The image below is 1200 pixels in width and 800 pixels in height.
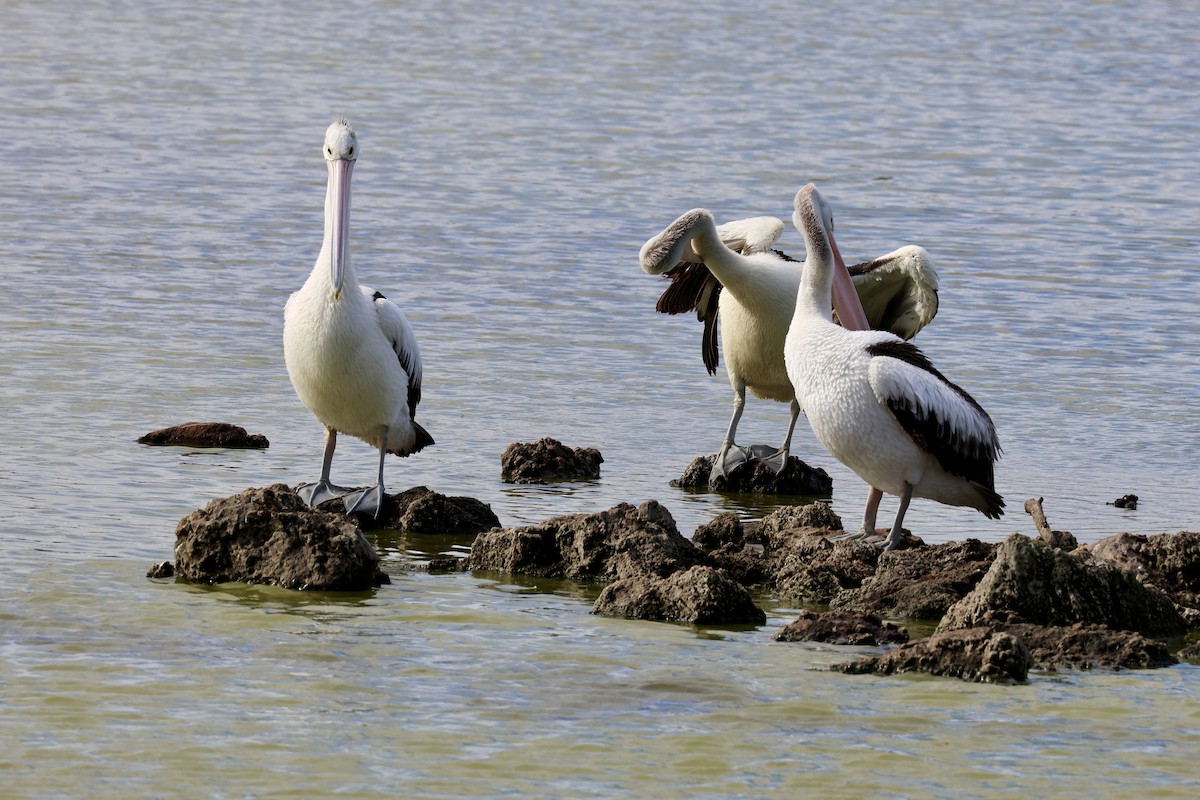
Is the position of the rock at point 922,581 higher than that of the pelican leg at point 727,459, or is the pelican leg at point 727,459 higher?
the pelican leg at point 727,459

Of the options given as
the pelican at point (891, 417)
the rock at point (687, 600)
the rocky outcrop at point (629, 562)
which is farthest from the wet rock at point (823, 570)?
the rock at point (687, 600)

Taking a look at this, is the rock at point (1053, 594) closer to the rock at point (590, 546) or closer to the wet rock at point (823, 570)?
the wet rock at point (823, 570)

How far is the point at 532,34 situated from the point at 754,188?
10231 mm

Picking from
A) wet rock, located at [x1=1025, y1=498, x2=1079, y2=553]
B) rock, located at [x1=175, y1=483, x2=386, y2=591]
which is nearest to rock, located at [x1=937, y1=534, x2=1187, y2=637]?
wet rock, located at [x1=1025, y1=498, x2=1079, y2=553]

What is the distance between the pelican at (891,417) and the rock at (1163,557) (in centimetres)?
52

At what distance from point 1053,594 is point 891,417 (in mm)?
978

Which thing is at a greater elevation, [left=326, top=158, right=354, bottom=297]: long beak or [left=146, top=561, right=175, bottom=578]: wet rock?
[left=326, top=158, right=354, bottom=297]: long beak

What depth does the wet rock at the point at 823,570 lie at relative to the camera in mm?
6074

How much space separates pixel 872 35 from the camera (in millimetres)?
26531

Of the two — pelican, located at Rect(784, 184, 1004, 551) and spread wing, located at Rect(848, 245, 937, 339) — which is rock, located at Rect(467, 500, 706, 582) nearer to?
pelican, located at Rect(784, 184, 1004, 551)

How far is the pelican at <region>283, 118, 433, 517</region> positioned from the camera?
6785mm

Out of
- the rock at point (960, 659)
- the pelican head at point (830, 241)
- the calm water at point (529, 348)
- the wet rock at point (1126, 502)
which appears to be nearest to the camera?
the calm water at point (529, 348)

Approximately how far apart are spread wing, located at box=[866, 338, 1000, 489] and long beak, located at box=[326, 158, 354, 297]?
6.24 feet

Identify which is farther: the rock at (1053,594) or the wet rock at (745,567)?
the wet rock at (745,567)
